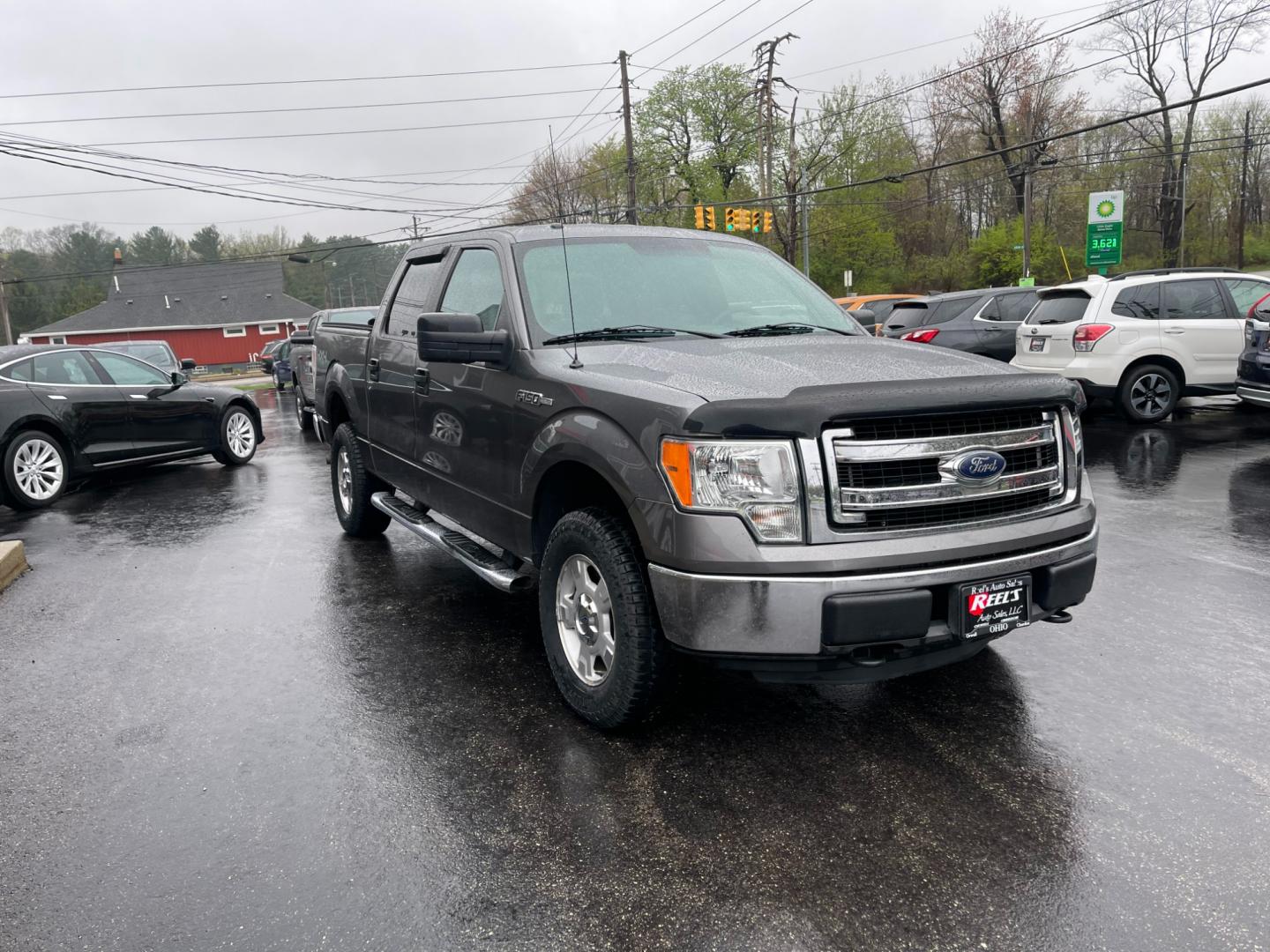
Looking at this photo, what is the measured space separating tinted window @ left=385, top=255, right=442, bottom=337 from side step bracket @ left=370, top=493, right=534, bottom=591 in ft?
3.70

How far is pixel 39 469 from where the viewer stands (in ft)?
31.1

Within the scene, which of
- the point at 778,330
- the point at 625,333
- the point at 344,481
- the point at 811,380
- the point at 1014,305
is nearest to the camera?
Result: the point at 811,380

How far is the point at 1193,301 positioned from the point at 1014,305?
3469mm

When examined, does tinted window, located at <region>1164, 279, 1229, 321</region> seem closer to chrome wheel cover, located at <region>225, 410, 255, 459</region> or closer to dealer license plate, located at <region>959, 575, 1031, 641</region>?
dealer license plate, located at <region>959, 575, 1031, 641</region>

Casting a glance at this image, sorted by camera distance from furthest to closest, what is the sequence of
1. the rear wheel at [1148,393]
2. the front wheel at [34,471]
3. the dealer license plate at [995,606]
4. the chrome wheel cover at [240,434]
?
the chrome wheel cover at [240,434] < the rear wheel at [1148,393] < the front wheel at [34,471] < the dealer license plate at [995,606]

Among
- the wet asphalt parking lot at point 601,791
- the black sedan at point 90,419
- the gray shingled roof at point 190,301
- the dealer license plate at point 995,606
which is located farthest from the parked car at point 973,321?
the gray shingled roof at point 190,301

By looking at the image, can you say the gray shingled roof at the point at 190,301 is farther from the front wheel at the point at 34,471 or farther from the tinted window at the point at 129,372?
the front wheel at the point at 34,471

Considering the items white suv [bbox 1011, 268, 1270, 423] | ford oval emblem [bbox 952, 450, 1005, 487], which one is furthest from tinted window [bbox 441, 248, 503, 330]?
white suv [bbox 1011, 268, 1270, 423]

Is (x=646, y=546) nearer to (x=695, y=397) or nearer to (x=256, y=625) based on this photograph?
(x=695, y=397)

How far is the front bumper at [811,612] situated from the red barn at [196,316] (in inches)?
2757

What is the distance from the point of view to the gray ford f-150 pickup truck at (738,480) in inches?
121

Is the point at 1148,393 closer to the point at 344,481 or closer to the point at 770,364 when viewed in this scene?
the point at 344,481

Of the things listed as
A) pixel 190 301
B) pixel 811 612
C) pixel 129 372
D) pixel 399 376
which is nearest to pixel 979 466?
pixel 811 612

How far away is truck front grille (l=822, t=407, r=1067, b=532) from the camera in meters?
3.11
